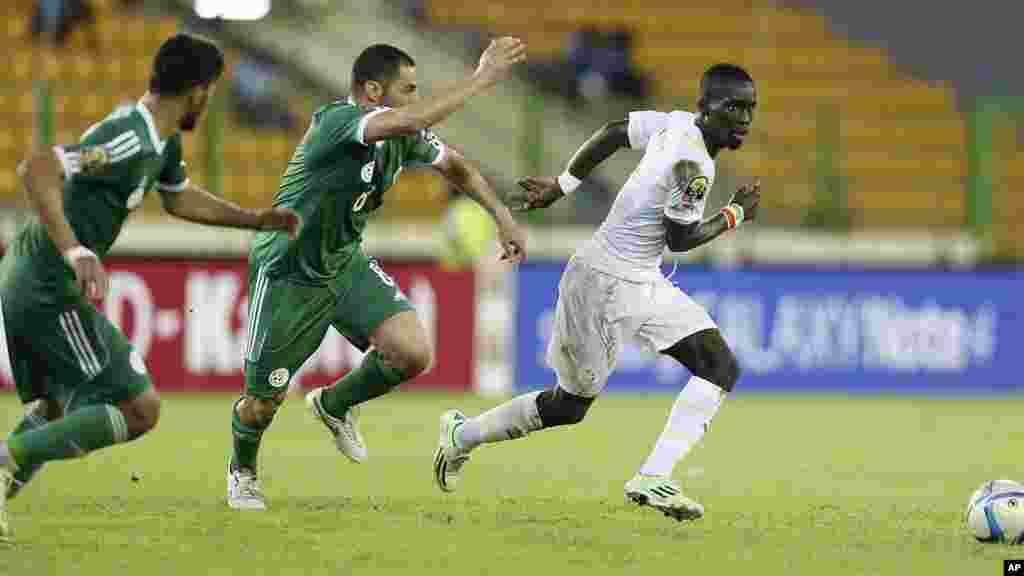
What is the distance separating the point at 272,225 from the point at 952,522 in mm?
3406

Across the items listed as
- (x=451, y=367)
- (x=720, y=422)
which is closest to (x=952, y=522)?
(x=720, y=422)

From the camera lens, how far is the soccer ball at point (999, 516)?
748 cm

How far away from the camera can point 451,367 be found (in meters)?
16.8

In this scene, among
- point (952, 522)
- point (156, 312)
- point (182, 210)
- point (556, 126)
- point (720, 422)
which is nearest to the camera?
point (182, 210)

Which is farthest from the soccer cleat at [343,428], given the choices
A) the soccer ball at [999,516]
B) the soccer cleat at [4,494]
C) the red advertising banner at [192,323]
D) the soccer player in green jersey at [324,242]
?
the red advertising banner at [192,323]

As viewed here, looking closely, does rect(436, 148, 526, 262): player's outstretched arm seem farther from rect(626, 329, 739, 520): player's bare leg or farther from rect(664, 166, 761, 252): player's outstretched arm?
rect(626, 329, 739, 520): player's bare leg

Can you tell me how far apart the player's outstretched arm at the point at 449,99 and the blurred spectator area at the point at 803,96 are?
9.55 m

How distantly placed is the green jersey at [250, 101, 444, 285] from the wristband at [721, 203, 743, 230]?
1.42 m

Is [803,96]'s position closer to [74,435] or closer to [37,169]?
[74,435]

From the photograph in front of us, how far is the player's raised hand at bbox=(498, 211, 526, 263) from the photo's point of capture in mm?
8570

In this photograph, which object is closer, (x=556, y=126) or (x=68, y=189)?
(x=68, y=189)

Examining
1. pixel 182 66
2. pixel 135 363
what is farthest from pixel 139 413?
pixel 182 66

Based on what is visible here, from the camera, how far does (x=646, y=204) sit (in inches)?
342

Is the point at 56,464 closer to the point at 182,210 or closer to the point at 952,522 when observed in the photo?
the point at 182,210
